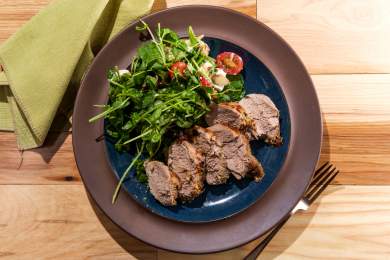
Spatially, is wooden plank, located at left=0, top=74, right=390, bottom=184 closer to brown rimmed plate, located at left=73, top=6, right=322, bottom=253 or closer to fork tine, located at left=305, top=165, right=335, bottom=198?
fork tine, located at left=305, top=165, right=335, bottom=198

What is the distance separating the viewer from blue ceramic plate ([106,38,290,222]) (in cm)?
211

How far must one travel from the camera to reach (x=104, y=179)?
218 centimetres

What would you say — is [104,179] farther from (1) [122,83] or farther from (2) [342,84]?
(2) [342,84]

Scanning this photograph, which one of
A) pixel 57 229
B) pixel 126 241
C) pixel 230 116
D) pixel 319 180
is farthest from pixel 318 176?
pixel 57 229

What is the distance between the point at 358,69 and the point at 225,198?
1.04 metres

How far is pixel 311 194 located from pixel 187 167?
65 cm

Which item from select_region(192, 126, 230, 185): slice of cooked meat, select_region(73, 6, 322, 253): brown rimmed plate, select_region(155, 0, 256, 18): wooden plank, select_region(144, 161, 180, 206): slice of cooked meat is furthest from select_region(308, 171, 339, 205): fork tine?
select_region(155, 0, 256, 18): wooden plank

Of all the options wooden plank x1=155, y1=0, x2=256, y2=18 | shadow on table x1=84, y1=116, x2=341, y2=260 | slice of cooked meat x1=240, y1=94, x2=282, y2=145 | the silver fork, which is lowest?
shadow on table x1=84, y1=116, x2=341, y2=260

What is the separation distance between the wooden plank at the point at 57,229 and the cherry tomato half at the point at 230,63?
1.01 metres

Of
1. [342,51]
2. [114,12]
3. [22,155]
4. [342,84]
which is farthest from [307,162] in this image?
[22,155]

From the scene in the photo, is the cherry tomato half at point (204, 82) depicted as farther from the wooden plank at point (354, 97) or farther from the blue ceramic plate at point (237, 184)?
the wooden plank at point (354, 97)

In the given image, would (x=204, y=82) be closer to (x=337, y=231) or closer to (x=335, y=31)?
(x=335, y=31)

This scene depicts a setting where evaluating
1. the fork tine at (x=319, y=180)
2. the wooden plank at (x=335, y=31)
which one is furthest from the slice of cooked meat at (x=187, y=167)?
the wooden plank at (x=335, y=31)

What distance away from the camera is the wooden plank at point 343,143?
2.28 meters
